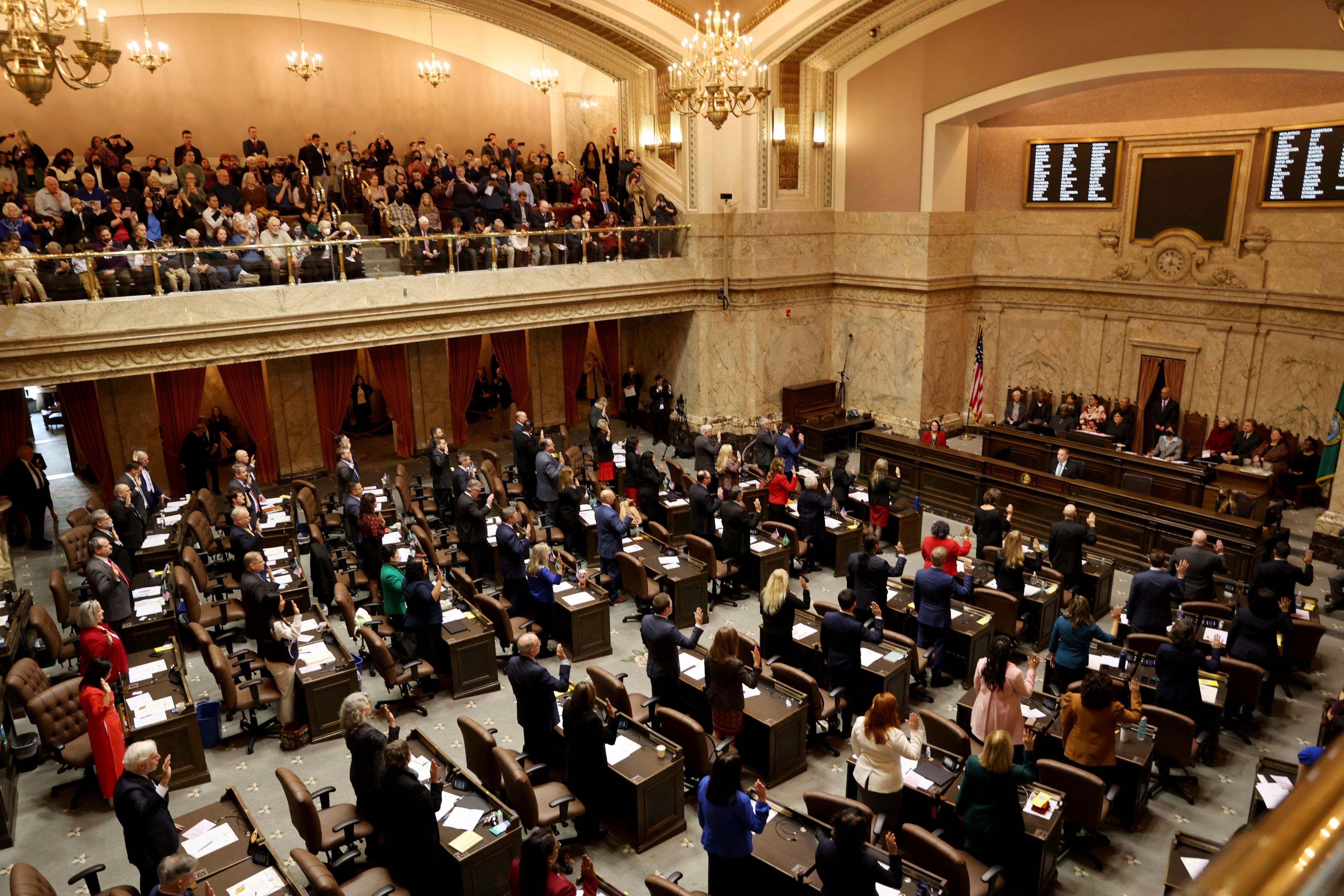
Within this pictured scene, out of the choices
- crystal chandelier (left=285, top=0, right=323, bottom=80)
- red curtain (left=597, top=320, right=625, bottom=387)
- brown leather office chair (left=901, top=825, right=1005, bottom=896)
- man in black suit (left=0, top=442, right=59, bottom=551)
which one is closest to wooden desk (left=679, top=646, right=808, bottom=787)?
brown leather office chair (left=901, top=825, right=1005, bottom=896)

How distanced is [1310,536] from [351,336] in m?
14.8

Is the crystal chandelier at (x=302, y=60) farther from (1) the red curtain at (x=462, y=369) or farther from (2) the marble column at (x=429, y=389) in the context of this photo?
→ (1) the red curtain at (x=462, y=369)

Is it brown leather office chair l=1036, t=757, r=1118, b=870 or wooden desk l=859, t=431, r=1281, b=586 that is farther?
wooden desk l=859, t=431, r=1281, b=586

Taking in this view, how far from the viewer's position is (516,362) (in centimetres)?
1873

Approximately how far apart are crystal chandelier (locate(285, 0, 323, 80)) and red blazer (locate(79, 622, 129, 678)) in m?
13.9

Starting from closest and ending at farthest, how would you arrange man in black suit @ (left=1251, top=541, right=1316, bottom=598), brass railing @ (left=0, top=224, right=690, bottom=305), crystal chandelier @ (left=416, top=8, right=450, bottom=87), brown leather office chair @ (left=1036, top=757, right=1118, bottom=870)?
brown leather office chair @ (left=1036, top=757, right=1118, bottom=870), man in black suit @ (left=1251, top=541, right=1316, bottom=598), brass railing @ (left=0, top=224, right=690, bottom=305), crystal chandelier @ (left=416, top=8, right=450, bottom=87)

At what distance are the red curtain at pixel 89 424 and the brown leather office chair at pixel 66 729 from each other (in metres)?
7.45

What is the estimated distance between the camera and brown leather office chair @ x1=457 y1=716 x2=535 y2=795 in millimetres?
6629

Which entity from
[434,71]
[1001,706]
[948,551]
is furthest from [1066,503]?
[434,71]

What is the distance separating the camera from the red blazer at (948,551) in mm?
9031

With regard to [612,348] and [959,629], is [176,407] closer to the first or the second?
[612,348]

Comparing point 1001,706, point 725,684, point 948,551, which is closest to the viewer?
point 1001,706

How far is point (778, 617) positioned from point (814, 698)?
922 millimetres

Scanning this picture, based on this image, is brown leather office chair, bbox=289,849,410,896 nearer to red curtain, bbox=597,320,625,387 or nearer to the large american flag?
the large american flag
